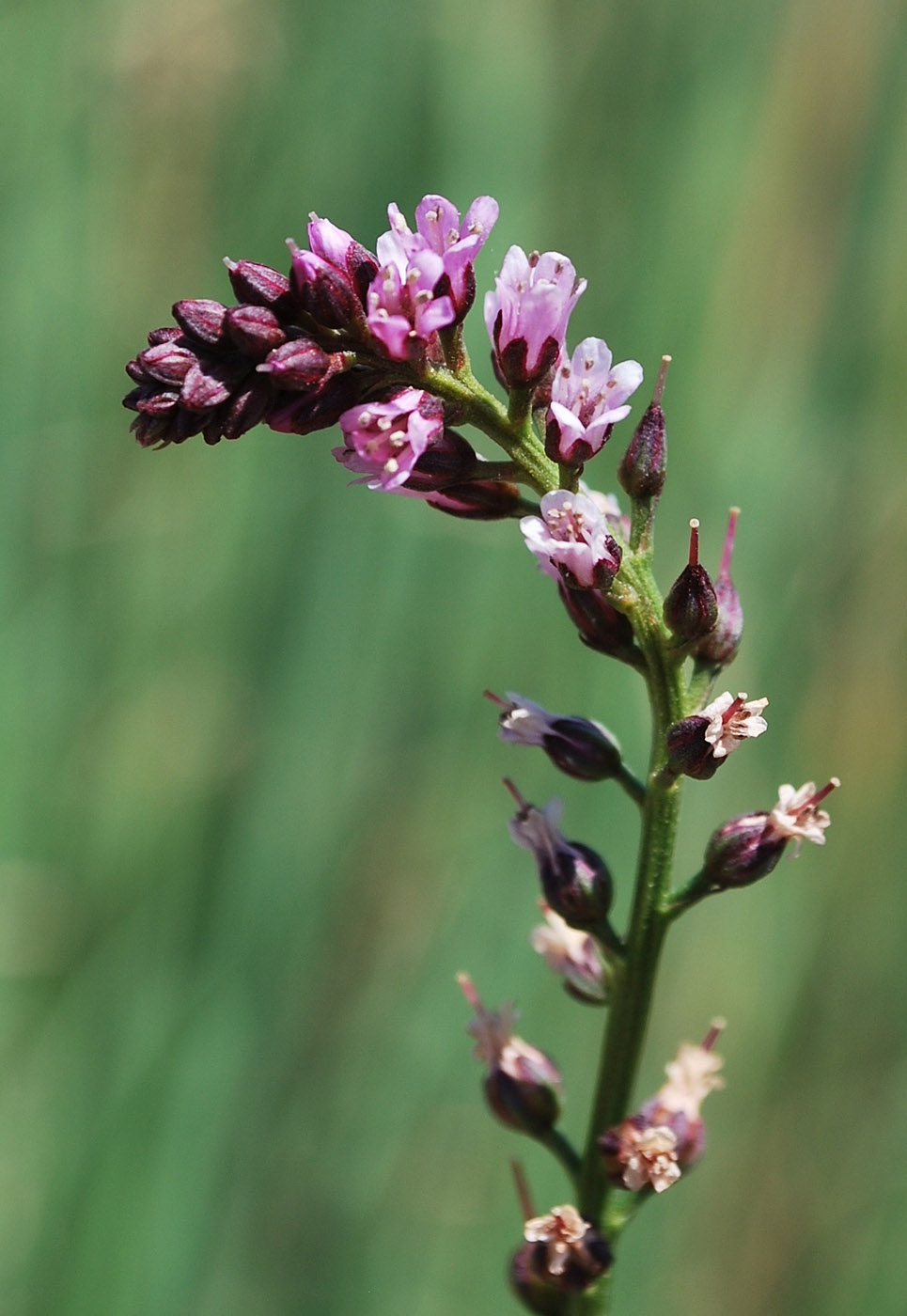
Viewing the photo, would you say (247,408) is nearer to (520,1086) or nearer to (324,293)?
(324,293)

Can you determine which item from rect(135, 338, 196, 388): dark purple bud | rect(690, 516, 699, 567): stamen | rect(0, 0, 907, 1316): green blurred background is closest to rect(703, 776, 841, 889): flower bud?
rect(690, 516, 699, 567): stamen

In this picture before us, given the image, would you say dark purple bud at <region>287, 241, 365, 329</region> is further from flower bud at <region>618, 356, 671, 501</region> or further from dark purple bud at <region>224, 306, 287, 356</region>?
flower bud at <region>618, 356, 671, 501</region>

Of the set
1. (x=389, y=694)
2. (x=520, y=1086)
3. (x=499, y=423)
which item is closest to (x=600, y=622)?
(x=499, y=423)

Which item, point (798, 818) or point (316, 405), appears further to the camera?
point (798, 818)

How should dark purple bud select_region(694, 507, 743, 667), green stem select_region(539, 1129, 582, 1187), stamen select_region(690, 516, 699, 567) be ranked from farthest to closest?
1. green stem select_region(539, 1129, 582, 1187)
2. dark purple bud select_region(694, 507, 743, 667)
3. stamen select_region(690, 516, 699, 567)

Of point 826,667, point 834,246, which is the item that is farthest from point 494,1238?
point 834,246

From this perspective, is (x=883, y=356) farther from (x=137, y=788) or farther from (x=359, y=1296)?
(x=359, y=1296)
